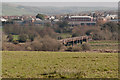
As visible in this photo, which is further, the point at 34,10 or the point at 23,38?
the point at 23,38

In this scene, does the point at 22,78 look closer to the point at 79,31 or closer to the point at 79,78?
the point at 79,78

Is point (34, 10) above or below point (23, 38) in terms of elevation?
above

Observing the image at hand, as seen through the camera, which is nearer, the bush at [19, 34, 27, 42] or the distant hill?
the distant hill

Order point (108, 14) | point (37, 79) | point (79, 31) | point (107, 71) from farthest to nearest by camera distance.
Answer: point (108, 14) → point (79, 31) → point (107, 71) → point (37, 79)

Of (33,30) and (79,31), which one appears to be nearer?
(33,30)

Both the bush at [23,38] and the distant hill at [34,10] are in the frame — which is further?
the bush at [23,38]

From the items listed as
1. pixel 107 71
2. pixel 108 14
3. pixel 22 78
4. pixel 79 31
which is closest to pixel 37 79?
pixel 22 78

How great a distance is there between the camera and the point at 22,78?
827 centimetres

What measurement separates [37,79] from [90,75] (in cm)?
189

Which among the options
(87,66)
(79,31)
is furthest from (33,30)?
(87,66)

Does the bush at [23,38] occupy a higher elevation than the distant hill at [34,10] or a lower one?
lower

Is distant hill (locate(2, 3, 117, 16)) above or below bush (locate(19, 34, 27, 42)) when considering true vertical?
above

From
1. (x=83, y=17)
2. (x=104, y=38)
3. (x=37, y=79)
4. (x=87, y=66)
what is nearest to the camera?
(x=37, y=79)

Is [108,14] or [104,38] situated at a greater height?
[108,14]
